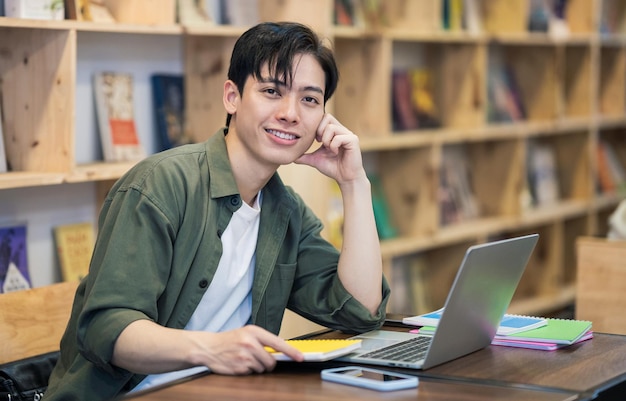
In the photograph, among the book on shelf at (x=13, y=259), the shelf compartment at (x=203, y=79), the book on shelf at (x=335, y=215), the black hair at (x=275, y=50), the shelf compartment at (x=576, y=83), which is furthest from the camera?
the shelf compartment at (x=576, y=83)

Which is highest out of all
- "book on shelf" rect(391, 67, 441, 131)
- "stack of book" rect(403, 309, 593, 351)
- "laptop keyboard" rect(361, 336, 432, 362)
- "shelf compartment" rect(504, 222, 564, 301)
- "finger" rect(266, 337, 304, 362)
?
"book on shelf" rect(391, 67, 441, 131)

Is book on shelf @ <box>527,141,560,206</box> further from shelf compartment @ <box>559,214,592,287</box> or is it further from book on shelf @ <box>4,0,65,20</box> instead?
book on shelf @ <box>4,0,65,20</box>

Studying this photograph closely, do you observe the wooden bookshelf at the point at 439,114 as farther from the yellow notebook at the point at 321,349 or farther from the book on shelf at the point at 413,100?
the yellow notebook at the point at 321,349

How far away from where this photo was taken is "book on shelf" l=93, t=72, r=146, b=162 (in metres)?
3.24

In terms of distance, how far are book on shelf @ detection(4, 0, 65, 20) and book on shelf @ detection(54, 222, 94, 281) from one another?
66cm

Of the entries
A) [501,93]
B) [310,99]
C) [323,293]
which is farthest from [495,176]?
[310,99]

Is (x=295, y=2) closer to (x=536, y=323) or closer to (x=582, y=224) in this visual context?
(x=536, y=323)

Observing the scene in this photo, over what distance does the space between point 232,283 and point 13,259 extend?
3.51ft

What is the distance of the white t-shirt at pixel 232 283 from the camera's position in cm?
216

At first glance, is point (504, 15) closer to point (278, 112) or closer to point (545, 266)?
point (545, 266)

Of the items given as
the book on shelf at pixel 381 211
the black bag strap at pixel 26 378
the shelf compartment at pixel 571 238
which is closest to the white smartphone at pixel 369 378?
the black bag strap at pixel 26 378

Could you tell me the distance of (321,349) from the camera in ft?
5.94

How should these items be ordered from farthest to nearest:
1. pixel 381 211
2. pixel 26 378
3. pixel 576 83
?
1. pixel 576 83
2. pixel 381 211
3. pixel 26 378

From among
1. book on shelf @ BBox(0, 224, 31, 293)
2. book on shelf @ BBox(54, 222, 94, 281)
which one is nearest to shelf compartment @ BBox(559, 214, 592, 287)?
book on shelf @ BBox(54, 222, 94, 281)
